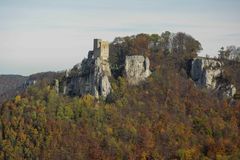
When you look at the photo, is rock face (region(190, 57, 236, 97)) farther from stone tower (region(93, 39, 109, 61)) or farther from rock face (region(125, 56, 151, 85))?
stone tower (region(93, 39, 109, 61))

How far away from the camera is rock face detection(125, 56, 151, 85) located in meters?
75.3

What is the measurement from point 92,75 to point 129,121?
22.9 feet

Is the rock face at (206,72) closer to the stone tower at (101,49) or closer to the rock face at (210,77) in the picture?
the rock face at (210,77)

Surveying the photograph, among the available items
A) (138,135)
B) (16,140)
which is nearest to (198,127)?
(138,135)

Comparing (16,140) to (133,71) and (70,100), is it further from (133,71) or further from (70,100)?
(133,71)

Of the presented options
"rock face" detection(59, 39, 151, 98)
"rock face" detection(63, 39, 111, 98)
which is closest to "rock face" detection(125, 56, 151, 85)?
"rock face" detection(59, 39, 151, 98)

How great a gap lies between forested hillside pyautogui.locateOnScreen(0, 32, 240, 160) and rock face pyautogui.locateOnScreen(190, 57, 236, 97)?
0.82 m

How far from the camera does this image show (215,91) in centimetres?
7625

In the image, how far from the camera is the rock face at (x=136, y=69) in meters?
75.3

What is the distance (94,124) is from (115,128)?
7.68 feet

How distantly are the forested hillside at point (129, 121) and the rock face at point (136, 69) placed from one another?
2.43 feet

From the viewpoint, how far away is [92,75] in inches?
2943

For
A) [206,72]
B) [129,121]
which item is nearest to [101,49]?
[129,121]

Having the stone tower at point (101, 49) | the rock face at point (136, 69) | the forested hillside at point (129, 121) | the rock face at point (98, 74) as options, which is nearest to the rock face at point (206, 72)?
the forested hillside at point (129, 121)
